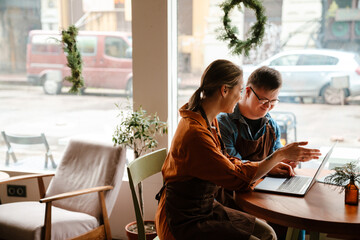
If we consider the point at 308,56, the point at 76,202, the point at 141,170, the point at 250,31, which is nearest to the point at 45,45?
the point at 76,202

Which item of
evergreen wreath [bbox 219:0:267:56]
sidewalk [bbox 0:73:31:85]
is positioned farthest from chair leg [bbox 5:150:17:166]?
evergreen wreath [bbox 219:0:267:56]

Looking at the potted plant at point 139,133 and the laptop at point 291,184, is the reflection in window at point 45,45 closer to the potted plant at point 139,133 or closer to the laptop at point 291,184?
the potted plant at point 139,133

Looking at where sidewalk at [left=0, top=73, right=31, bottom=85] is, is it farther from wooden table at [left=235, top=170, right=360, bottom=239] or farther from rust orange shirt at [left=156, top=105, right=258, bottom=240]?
wooden table at [left=235, top=170, right=360, bottom=239]

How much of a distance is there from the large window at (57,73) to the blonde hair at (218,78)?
1.45 m

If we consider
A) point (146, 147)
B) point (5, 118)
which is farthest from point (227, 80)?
point (5, 118)

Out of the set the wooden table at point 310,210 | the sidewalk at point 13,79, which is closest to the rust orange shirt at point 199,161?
the wooden table at point 310,210

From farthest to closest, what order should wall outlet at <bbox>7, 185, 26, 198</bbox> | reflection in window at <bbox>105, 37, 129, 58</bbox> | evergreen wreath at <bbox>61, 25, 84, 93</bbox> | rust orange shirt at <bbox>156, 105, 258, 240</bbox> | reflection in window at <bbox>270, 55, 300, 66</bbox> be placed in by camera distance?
wall outlet at <bbox>7, 185, 26, 198</bbox> < reflection in window at <bbox>105, 37, 129, 58</bbox> < evergreen wreath at <bbox>61, 25, 84, 93</bbox> < reflection in window at <bbox>270, 55, 300, 66</bbox> < rust orange shirt at <bbox>156, 105, 258, 240</bbox>

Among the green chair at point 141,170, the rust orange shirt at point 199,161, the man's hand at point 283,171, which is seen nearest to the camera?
the rust orange shirt at point 199,161

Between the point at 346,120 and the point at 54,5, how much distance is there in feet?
7.98

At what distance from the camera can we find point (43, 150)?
3836mm

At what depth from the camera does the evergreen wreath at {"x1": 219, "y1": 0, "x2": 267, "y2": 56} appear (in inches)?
114

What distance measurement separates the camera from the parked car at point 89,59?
3.51m

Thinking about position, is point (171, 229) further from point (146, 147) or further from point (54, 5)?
point (54, 5)

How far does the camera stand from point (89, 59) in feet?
11.7
